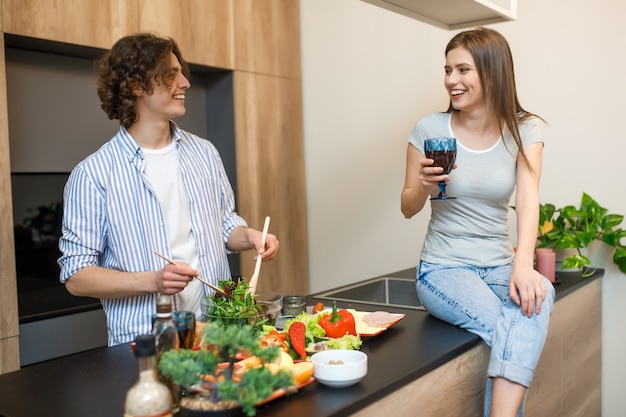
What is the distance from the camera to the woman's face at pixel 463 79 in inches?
74.5

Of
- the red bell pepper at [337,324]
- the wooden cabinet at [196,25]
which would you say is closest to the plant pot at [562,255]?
the red bell pepper at [337,324]

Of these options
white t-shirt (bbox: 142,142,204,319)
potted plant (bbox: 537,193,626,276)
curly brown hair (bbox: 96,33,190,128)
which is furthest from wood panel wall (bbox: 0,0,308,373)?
potted plant (bbox: 537,193,626,276)

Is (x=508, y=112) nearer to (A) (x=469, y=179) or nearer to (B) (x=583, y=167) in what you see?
(A) (x=469, y=179)

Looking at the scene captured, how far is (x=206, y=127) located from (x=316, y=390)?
2.66 meters

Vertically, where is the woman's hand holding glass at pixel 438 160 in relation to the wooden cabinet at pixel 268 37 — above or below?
below

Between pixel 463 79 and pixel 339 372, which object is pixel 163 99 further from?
pixel 339 372

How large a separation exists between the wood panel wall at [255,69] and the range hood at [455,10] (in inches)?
52.3

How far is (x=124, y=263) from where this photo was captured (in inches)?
73.3

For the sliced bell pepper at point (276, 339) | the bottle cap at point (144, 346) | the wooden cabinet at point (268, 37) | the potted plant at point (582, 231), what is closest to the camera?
the bottle cap at point (144, 346)

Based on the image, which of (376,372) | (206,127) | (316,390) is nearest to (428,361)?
(376,372)

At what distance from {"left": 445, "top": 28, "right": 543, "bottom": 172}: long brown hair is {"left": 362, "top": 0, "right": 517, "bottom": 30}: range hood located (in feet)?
1.38

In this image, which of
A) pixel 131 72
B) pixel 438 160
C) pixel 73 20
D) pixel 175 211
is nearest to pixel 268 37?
pixel 73 20

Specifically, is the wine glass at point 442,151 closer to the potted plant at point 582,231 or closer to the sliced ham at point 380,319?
the sliced ham at point 380,319

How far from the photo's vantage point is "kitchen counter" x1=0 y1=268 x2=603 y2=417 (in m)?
1.17
